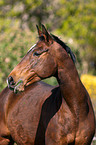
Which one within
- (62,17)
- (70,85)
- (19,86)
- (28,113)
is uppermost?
(62,17)

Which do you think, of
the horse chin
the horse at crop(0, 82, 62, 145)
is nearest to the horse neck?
the horse at crop(0, 82, 62, 145)

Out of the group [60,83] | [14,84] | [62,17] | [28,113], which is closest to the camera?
[14,84]

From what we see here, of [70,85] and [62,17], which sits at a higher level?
[62,17]

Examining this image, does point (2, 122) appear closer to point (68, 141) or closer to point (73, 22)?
point (68, 141)

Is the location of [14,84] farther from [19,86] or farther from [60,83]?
[60,83]

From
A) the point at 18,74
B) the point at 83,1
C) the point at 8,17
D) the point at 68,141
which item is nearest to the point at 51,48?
the point at 18,74

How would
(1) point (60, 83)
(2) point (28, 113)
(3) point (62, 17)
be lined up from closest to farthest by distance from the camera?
(1) point (60, 83), (2) point (28, 113), (3) point (62, 17)

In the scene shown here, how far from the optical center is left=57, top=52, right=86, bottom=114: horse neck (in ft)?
A: 12.0

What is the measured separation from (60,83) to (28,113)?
1.01 m

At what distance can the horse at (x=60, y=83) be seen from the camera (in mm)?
3574

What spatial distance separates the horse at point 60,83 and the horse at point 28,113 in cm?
21

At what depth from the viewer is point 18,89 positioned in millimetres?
3539

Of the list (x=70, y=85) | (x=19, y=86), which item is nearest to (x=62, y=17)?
(x=70, y=85)

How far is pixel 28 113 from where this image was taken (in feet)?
14.7
